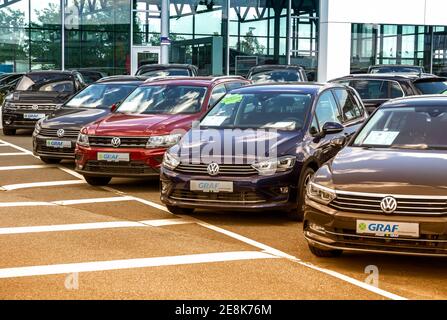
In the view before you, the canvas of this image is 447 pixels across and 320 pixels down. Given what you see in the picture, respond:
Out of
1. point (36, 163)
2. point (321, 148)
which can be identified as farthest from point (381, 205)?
point (36, 163)

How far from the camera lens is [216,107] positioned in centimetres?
1156

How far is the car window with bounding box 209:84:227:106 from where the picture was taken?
13633 mm

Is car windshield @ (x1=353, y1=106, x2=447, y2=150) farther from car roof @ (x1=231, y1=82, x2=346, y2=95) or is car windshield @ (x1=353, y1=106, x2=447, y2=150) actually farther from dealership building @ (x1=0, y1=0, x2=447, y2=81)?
dealership building @ (x1=0, y1=0, x2=447, y2=81)

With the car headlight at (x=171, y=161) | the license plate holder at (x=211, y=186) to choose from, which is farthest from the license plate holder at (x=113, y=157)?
the license plate holder at (x=211, y=186)

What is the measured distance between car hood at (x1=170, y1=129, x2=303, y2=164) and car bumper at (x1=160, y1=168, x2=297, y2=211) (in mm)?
236

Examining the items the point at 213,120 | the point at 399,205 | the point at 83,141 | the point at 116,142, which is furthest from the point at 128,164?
the point at 399,205

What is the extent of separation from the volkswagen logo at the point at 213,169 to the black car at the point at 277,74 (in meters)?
15.2

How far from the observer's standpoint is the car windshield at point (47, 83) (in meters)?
22.6

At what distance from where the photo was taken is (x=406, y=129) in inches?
347

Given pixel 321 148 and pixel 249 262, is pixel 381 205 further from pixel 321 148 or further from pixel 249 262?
pixel 321 148

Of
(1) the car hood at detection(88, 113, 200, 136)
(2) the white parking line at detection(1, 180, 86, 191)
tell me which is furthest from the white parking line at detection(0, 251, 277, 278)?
(2) the white parking line at detection(1, 180, 86, 191)

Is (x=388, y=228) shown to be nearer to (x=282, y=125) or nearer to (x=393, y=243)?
(x=393, y=243)

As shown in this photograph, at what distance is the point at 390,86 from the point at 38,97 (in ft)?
28.9
